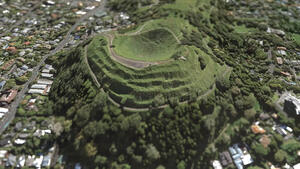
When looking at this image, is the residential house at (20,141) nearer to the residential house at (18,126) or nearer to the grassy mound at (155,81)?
the residential house at (18,126)

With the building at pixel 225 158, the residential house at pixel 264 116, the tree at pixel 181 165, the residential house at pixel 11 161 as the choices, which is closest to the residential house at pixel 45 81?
the residential house at pixel 11 161

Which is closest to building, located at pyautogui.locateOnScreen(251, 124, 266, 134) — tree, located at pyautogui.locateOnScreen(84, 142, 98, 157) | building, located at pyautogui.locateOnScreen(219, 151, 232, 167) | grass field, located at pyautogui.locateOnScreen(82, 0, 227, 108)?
building, located at pyautogui.locateOnScreen(219, 151, 232, 167)

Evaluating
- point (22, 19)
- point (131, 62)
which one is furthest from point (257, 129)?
point (22, 19)

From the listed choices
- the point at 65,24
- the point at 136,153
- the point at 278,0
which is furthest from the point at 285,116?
the point at 65,24

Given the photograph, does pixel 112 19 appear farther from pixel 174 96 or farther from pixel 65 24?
pixel 174 96

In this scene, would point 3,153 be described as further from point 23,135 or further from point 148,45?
point 148,45

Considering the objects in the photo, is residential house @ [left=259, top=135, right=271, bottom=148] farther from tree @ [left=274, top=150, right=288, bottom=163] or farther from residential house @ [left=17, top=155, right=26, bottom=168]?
residential house @ [left=17, top=155, right=26, bottom=168]
